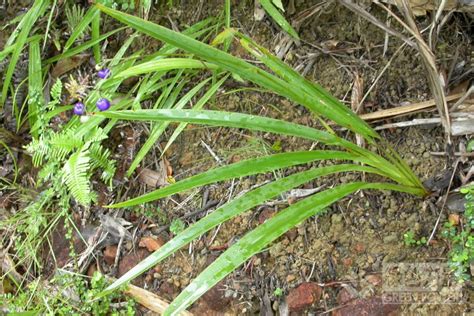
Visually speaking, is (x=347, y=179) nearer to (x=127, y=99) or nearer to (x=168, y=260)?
(x=168, y=260)

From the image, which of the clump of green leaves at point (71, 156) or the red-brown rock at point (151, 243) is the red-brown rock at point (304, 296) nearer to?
the red-brown rock at point (151, 243)

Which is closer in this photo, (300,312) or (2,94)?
(300,312)

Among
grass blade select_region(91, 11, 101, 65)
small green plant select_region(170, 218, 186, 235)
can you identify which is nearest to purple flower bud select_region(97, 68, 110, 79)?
grass blade select_region(91, 11, 101, 65)

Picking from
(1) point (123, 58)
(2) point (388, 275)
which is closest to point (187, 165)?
(1) point (123, 58)

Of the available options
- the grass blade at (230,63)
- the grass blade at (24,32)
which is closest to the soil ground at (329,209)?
the grass blade at (230,63)

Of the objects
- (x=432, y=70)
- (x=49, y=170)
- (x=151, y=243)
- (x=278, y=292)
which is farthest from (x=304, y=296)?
(x=49, y=170)

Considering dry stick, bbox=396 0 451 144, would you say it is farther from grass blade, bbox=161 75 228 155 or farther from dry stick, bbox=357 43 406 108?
grass blade, bbox=161 75 228 155
